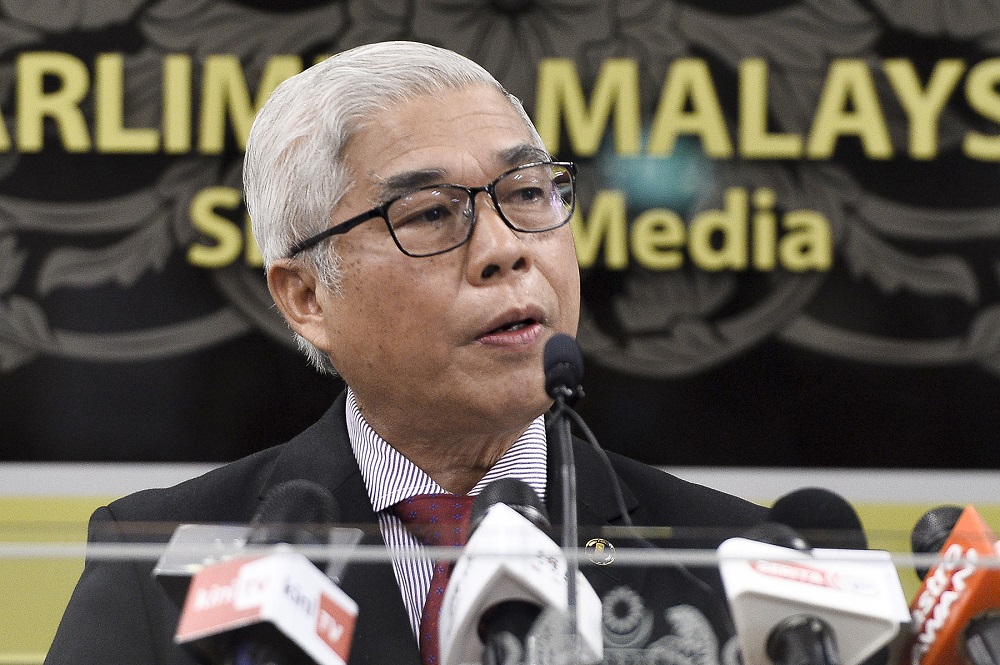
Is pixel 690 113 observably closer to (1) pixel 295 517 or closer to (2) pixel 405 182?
(2) pixel 405 182

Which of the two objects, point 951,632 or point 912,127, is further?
point 912,127

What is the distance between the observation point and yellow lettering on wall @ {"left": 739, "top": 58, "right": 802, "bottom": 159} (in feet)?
8.38

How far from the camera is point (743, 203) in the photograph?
8.34ft

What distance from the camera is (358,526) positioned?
916mm

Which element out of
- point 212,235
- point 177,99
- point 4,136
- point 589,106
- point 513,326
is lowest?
point 212,235

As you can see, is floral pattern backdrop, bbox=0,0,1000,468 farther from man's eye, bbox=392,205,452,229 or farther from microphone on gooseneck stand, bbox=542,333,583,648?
microphone on gooseneck stand, bbox=542,333,583,648

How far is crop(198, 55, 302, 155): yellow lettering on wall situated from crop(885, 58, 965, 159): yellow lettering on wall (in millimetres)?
1243

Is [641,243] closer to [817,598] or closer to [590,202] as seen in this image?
[590,202]

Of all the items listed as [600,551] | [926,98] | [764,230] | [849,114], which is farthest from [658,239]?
[600,551]

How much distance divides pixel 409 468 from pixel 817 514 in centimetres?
62

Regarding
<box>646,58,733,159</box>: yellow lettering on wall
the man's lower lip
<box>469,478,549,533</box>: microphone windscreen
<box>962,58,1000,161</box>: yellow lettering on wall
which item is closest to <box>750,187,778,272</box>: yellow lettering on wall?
<box>646,58,733,159</box>: yellow lettering on wall

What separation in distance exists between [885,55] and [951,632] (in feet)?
6.52

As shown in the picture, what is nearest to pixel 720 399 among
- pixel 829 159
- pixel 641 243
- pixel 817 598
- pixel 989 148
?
pixel 641 243

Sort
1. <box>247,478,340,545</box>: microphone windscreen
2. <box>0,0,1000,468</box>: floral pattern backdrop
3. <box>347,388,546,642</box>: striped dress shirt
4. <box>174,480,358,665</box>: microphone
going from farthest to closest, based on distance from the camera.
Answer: <box>0,0,1000,468</box>: floral pattern backdrop
<box>347,388,546,642</box>: striped dress shirt
<box>247,478,340,545</box>: microphone windscreen
<box>174,480,358,665</box>: microphone
